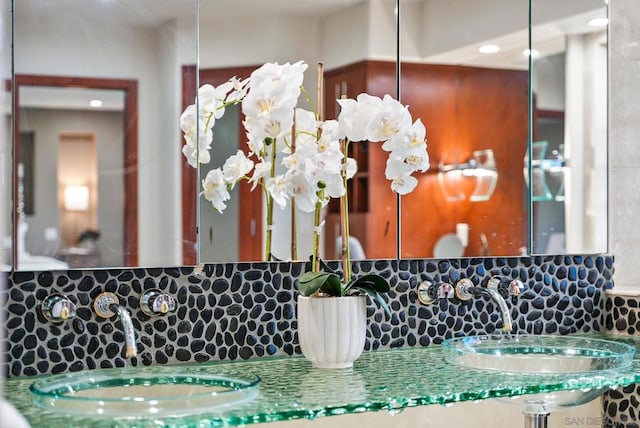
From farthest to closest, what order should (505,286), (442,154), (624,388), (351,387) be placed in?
(624,388)
(505,286)
(442,154)
(351,387)

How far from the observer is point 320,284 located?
6.08 feet

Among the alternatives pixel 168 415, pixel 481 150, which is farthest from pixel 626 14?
pixel 168 415

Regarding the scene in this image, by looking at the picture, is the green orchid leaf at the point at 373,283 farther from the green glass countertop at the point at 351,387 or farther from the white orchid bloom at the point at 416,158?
the white orchid bloom at the point at 416,158

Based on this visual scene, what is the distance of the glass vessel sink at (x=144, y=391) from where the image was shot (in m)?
1.50

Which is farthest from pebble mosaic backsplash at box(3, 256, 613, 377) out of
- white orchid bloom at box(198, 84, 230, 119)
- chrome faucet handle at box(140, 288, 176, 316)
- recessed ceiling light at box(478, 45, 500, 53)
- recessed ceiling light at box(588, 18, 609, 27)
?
recessed ceiling light at box(588, 18, 609, 27)

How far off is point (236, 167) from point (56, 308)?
512mm

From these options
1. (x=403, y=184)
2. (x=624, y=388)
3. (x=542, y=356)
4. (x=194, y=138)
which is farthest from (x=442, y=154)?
(x=624, y=388)

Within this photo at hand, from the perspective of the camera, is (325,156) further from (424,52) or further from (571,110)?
(571,110)

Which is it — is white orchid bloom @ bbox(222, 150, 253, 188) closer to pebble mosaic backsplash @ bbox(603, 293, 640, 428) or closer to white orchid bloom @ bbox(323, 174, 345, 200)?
white orchid bloom @ bbox(323, 174, 345, 200)

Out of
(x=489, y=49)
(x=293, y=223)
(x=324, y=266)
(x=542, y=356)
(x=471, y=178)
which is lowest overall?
(x=542, y=356)

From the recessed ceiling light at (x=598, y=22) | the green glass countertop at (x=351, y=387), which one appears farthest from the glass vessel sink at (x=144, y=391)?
the recessed ceiling light at (x=598, y=22)

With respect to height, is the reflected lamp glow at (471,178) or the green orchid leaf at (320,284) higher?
the reflected lamp glow at (471,178)

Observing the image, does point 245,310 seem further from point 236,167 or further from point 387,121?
point 387,121

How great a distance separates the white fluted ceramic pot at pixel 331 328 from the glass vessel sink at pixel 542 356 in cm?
27
